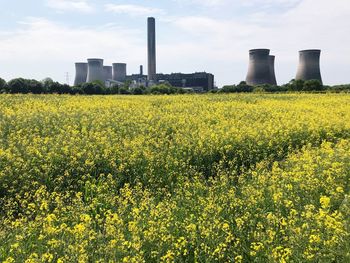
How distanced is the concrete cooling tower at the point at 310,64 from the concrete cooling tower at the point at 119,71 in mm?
55527

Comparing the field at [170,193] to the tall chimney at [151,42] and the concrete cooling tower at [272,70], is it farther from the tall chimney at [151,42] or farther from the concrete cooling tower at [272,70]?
the tall chimney at [151,42]

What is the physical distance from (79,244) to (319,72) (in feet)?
195


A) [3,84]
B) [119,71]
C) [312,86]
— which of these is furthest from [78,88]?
[119,71]

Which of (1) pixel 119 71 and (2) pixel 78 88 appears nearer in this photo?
(2) pixel 78 88

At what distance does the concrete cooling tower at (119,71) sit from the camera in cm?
10406

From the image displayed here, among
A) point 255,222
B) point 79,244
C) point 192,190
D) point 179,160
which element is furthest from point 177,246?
point 179,160

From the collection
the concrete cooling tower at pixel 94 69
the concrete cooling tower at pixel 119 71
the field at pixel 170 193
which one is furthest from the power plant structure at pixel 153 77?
the field at pixel 170 193

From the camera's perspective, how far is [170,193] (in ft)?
22.3

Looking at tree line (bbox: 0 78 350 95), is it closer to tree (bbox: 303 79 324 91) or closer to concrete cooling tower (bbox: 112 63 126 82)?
tree (bbox: 303 79 324 91)

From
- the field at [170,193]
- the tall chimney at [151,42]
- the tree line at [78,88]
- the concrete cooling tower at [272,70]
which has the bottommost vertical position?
the field at [170,193]

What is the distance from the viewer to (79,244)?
3803 millimetres

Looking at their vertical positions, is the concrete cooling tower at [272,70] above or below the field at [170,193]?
above

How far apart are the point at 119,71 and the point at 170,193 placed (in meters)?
101

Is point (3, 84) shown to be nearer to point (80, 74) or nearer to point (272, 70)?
point (272, 70)
